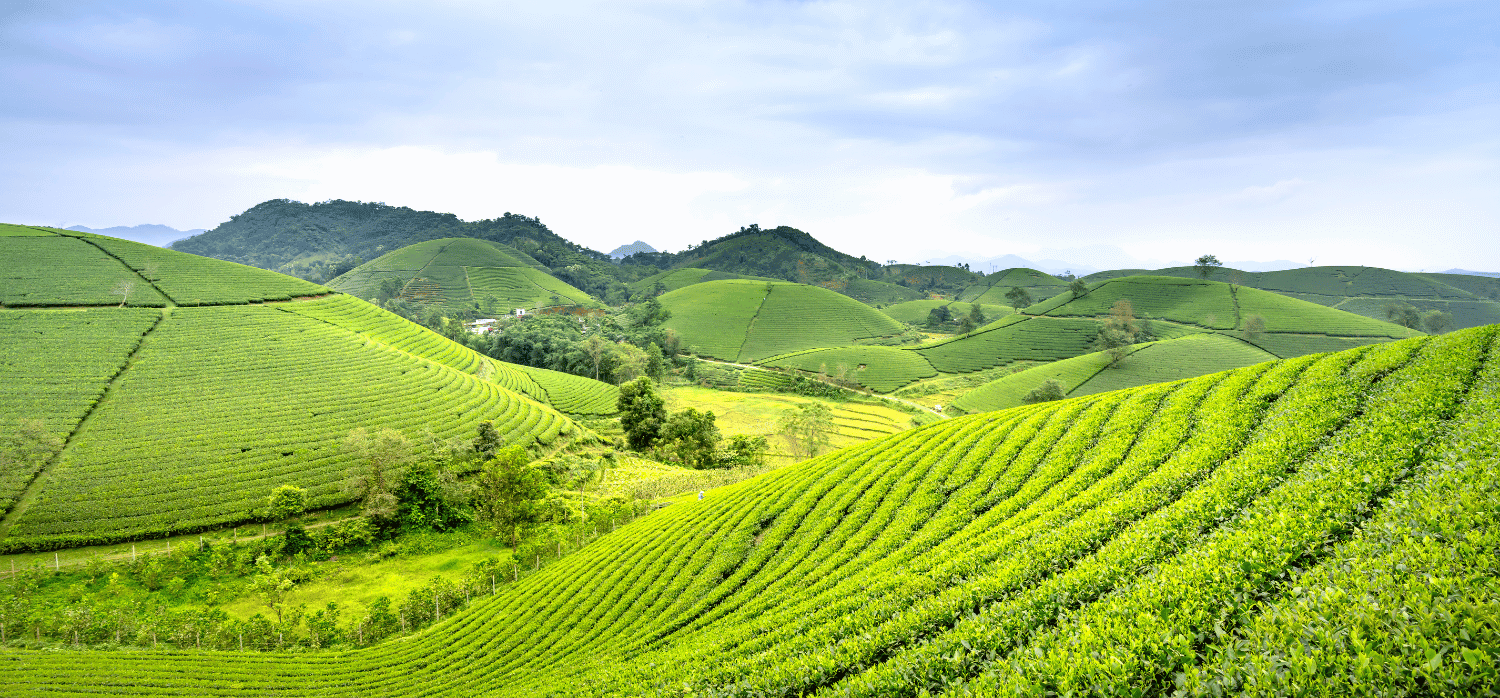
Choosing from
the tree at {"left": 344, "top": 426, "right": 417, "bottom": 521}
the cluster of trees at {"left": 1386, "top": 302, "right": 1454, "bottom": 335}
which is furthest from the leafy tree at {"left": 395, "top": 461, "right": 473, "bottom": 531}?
the cluster of trees at {"left": 1386, "top": 302, "right": 1454, "bottom": 335}

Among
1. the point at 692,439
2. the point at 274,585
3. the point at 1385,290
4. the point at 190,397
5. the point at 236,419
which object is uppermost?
the point at 1385,290

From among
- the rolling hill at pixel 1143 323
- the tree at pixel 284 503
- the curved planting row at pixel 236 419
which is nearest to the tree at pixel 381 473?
the curved planting row at pixel 236 419

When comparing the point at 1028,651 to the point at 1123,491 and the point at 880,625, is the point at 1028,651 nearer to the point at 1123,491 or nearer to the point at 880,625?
the point at 880,625

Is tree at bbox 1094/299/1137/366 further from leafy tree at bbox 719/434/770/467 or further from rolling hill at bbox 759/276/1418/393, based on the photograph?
leafy tree at bbox 719/434/770/467

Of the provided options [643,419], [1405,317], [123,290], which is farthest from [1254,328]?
[123,290]

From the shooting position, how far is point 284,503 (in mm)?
35375

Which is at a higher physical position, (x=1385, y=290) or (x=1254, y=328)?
(x=1385, y=290)

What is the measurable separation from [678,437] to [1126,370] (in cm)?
8205

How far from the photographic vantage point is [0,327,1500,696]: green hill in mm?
5625

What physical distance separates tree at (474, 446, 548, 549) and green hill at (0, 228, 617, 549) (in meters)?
11.4

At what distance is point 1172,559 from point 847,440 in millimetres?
63214

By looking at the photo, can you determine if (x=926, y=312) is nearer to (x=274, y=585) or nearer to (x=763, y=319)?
(x=763, y=319)

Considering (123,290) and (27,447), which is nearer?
(27,447)

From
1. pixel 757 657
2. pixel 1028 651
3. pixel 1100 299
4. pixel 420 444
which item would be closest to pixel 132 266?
pixel 420 444
